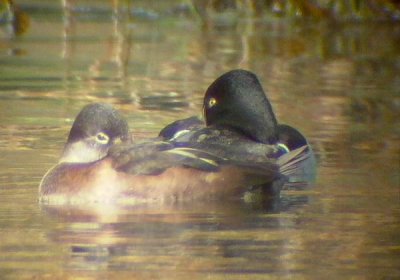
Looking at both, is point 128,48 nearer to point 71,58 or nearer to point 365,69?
point 71,58

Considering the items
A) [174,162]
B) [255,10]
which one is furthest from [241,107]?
[255,10]

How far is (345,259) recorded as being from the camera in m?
8.11

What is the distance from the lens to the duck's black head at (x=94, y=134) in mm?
10078

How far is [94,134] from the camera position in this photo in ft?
33.1

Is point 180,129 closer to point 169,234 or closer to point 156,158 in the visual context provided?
point 156,158

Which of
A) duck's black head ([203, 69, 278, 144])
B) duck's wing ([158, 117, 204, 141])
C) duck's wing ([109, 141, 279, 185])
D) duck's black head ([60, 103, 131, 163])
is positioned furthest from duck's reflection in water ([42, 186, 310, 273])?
duck's wing ([158, 117, 204, 141])

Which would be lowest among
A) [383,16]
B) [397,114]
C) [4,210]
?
[383,16]

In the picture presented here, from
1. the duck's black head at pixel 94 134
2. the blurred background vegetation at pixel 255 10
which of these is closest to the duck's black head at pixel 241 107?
the duck's black head at pixel 94 134

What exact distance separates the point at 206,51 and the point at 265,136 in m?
11.2

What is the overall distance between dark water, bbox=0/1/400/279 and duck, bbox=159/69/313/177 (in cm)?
35

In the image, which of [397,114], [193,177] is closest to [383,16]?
[397,114]

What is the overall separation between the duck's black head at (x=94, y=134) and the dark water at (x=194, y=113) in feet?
1.38

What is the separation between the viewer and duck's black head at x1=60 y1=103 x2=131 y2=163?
10.1 meters

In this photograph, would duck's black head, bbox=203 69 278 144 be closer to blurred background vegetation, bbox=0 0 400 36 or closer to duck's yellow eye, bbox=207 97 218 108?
duck's yellow eye, bbox=207 97 218 108
